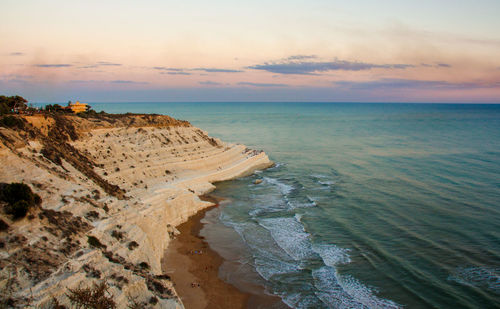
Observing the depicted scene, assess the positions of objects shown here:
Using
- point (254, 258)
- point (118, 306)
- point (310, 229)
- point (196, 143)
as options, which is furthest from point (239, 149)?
point (118, 306)

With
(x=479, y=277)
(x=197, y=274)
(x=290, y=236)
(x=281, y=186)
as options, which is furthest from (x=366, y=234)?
(x=281, y=186)

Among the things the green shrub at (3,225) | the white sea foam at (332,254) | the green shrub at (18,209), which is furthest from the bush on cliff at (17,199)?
the white sea foam at (332,254)

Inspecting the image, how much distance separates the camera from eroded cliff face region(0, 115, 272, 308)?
16.5 m

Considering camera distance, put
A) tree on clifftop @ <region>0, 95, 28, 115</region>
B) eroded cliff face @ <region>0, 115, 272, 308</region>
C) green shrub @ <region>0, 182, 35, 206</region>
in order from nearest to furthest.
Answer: eroded cliff face @ <region>0, 115, 272, 308</region>
green shrub @ <region>0, 182, 35, 206</region>
tree on clifftop @ <region>0, 95, 28, 115</region>

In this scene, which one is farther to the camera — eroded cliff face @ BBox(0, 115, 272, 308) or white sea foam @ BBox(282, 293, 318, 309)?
white sea foam @ BBox(282, 293, 318, 309)

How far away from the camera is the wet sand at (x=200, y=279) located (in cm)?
2189

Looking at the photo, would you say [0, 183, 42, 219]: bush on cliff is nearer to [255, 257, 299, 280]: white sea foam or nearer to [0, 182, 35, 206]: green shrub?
[0, 182, 35, 206]: green shrub

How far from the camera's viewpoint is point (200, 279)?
81.1ft

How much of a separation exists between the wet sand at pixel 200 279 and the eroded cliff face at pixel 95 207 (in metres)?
1.43

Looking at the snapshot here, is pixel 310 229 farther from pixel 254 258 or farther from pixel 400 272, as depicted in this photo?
pixel 400 272

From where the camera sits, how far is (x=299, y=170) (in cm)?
5916

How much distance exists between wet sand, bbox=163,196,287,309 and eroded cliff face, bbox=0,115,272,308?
Result: 4.70 ft

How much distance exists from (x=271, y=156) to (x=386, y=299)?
5334cm

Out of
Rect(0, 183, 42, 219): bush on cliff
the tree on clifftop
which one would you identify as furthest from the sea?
the tree on clifftop
